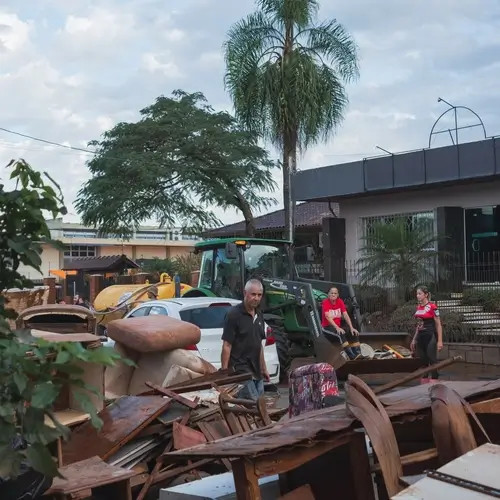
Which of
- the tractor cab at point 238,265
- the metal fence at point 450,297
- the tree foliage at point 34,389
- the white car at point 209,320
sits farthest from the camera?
the metal fence at point 450,297

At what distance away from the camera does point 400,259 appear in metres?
19.4

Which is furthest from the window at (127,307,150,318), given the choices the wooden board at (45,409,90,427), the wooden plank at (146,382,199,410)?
the wooden board at (45,409,90,427)

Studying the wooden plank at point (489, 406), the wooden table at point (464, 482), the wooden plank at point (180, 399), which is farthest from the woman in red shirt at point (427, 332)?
the wooden table at point (464, 482)

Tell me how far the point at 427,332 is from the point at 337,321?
1471 mm

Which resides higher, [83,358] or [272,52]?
[272,52]

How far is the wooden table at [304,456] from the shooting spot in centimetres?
374

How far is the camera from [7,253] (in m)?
2.95

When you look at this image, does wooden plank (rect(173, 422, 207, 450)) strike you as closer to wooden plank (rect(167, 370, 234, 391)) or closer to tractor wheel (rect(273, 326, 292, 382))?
wooden plank (rect(167, 370, 234, 391))

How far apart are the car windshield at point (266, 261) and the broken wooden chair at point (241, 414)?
803 cm

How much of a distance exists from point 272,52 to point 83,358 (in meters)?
22.2

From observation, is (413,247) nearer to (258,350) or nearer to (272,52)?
(272,52)

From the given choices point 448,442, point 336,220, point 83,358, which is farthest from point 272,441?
point 336,220

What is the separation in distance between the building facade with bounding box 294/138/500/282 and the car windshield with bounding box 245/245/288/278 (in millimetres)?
6242

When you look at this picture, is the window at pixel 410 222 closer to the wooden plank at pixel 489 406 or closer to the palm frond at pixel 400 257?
the palm frond at pixel 400 257
